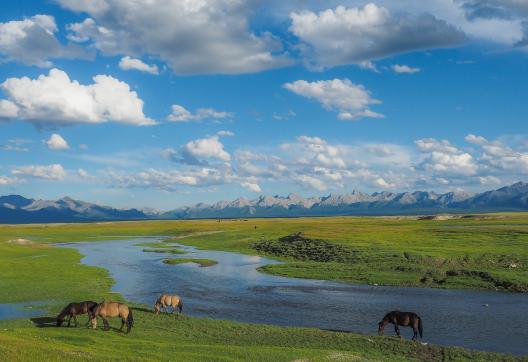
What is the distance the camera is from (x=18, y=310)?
130 ft

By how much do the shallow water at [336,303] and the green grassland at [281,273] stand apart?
3.36 meters

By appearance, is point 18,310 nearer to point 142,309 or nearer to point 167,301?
point 142,309

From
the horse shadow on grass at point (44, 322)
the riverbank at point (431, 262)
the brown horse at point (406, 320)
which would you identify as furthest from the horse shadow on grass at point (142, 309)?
the riverbank at point (431, 262)

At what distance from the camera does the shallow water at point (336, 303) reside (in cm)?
3503

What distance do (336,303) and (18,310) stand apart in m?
28.0

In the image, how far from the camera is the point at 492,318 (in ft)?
127

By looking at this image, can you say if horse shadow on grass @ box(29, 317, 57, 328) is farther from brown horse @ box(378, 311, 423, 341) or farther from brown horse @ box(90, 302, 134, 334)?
brown horse @ box(378, 311, 423, 341)

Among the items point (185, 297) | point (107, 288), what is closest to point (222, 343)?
point (185, 297)

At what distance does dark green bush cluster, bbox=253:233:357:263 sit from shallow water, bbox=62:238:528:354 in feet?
58.9

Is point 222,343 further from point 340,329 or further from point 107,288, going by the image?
point 107,288

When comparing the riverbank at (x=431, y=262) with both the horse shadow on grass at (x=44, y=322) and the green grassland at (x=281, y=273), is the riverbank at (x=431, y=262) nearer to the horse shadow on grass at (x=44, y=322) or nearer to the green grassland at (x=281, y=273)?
the green grassland at (x=281, y=273)

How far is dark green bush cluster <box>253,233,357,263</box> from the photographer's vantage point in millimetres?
79812

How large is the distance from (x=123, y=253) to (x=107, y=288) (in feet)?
159

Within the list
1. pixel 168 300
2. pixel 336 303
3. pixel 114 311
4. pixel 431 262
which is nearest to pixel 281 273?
pixel 431 262
